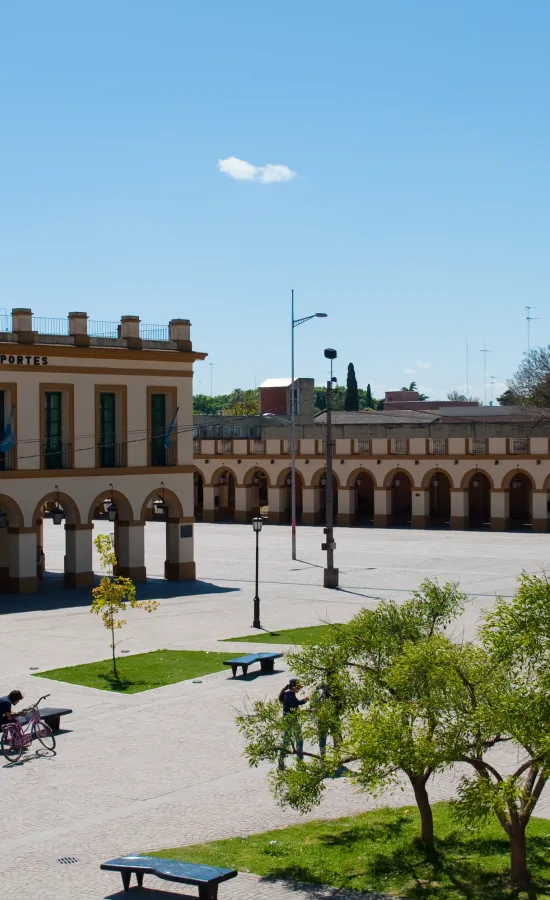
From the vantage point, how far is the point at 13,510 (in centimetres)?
3972

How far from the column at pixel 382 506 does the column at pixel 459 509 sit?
4015 millimetres

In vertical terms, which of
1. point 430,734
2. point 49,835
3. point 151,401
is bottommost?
point 49,835

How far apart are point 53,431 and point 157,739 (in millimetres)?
21956

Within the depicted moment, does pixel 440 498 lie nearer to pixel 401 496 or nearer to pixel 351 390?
pixel 401 496

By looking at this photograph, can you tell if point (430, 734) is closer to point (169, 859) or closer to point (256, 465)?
point (169, 859)

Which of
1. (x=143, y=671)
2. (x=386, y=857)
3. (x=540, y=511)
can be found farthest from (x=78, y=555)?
(x=540, y=511)

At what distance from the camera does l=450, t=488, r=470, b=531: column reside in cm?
6506

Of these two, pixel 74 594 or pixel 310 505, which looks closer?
pixel 74 594

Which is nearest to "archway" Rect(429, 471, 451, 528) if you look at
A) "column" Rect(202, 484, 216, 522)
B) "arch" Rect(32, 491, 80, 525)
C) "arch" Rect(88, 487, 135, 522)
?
"column" Rect(202, 484, 216, 522)

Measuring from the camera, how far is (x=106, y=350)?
41625mm

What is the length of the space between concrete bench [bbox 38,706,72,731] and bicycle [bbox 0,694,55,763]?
13.2 inches

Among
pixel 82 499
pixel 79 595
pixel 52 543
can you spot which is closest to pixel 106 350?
pixel 82 499

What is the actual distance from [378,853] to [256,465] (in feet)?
184

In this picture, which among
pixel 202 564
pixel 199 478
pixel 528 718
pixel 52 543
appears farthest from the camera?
pixel 199 478
